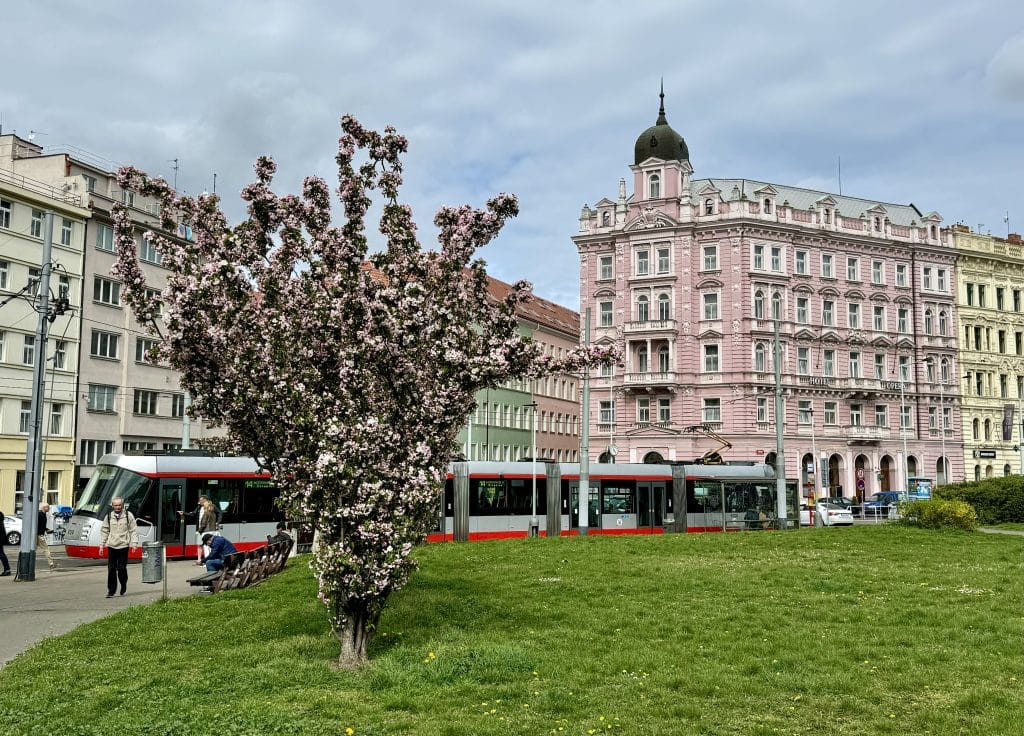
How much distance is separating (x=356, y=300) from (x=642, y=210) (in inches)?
2359

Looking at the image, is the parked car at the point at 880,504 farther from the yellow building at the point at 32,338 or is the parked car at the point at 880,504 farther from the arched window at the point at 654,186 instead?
the yellow building at the point at 32,338

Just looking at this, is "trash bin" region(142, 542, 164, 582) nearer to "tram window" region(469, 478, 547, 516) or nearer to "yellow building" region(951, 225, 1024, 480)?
"tram window" region(469, 478, 547, 516)

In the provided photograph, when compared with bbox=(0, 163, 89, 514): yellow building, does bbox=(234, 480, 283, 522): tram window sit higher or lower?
lower

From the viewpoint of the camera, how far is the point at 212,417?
48.6ft

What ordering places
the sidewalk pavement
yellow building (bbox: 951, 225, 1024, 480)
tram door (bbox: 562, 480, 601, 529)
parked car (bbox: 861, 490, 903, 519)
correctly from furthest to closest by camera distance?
yellow building (bbox: 951, 225, 1024, 480), parked car (bbox: 861, 490, 903, 519), tram door (bbox: 562, 480, 601, 529), the sidewalk pavement

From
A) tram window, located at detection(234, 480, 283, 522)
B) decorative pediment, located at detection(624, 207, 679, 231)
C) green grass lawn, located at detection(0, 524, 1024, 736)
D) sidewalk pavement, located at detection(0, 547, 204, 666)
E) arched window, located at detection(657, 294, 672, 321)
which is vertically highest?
decorative pediment, located at detection(624, 207, 679, 231)

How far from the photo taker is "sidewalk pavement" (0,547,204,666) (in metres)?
15.3

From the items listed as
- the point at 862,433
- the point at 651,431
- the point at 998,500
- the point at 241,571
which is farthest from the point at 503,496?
the point at 862,433

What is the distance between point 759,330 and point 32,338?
43945 mm

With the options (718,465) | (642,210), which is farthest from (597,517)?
(642,210)

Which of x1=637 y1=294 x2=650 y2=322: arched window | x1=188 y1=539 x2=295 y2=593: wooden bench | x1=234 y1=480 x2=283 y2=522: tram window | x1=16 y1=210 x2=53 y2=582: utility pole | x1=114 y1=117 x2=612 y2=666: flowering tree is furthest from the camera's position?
x1=637 y1=294 x2=650 y2=322: arched window

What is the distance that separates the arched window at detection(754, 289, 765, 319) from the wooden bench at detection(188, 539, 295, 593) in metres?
52.0

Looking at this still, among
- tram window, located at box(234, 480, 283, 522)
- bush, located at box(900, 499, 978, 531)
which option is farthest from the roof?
tram window, located at box(234, 480, 283, 522)

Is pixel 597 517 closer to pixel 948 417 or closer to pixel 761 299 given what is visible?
pixel 761 299
